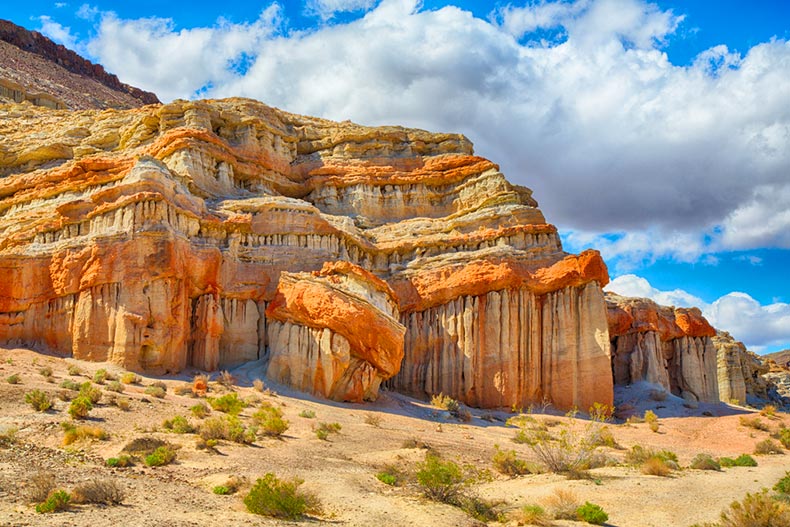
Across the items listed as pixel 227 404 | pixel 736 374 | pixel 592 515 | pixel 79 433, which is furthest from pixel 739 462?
pixel 736 374

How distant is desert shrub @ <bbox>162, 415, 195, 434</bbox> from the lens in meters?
18.9

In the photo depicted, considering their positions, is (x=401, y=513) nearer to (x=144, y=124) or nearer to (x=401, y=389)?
(x=401, y=389)

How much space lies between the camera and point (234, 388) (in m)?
27.0

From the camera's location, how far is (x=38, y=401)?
19.0 metres

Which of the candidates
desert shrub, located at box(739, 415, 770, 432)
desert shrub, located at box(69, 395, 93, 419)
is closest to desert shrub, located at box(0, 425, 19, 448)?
desert shrub, located at box(69, 395, 93, 419)

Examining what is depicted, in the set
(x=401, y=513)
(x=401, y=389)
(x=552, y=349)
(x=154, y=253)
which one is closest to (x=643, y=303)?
(x=552, y=349)

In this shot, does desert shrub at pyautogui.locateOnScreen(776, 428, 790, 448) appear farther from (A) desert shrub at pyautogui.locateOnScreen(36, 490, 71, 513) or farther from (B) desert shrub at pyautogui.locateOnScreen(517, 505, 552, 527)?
(A) desert shrub at pyautogui.locateOnScreen(36, 490, 71, 513)

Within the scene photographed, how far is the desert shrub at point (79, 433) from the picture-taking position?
16859 millimetres

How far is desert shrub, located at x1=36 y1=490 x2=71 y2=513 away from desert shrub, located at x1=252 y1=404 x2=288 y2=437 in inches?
331

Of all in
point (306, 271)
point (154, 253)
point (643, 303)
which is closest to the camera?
point (154, 253)

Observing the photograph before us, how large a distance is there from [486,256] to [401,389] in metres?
8.97

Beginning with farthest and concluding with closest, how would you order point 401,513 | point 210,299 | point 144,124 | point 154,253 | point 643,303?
1. point 643,303
2. point 144,124
3. point 210,299
4. point 154,253
5. point 401,513

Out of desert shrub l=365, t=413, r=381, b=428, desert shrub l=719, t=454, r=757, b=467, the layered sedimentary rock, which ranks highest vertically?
the layered sedimentary rock

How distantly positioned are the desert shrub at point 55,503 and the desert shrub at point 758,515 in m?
12.5
